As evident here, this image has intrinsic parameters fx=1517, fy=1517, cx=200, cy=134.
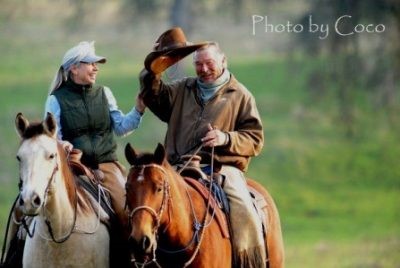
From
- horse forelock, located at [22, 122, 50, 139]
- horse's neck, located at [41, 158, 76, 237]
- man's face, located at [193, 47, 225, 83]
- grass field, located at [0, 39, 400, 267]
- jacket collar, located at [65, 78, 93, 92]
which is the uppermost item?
man's face, located at [193, 47, 225, 83]

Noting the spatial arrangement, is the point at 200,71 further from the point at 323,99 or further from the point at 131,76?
the point at 131,76

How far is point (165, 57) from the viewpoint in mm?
12156

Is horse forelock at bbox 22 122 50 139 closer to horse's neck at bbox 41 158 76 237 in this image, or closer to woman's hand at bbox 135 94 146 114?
horse's neck at bbox 41 158 76 237

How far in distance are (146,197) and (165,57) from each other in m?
1.95

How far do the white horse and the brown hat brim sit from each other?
3.92ft

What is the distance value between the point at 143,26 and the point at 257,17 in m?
3.97

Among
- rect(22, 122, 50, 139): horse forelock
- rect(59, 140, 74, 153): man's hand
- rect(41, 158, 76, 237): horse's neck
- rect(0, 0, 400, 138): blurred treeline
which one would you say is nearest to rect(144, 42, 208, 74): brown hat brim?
rect(59, 140, 74, 153): man's hand

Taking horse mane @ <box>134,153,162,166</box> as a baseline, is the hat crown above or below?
above

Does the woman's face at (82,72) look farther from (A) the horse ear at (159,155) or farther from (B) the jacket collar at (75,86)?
(A) the horse ear at (159,155)

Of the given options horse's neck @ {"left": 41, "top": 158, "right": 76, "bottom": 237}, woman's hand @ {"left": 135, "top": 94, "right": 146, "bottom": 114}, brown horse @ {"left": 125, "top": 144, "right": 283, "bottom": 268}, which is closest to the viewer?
brown horse @ {"left": 125, "top": 144, "right": 283, "bottom": 268}

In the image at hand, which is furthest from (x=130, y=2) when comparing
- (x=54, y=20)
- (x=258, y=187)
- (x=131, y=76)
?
(x=258, y=187)

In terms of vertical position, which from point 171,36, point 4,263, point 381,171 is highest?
point 171,36

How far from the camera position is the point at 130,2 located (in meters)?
36.6

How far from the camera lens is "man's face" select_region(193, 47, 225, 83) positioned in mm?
12055
